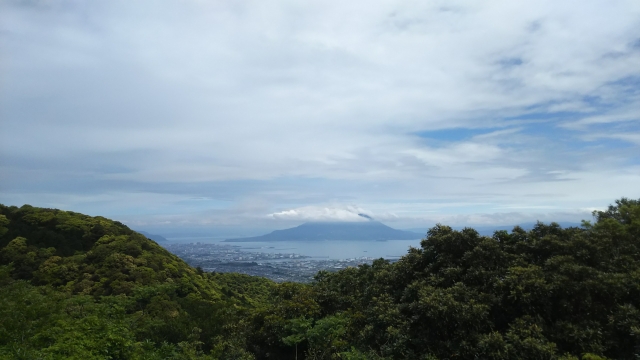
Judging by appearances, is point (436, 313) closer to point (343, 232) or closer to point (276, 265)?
point (276, 265)

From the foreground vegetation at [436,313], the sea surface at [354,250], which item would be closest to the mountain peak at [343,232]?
the sea surface at [354,250]

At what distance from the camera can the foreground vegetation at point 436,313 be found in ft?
25.2

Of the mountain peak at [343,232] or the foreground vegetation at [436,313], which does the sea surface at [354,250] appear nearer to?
the mountain peak at [343,232]

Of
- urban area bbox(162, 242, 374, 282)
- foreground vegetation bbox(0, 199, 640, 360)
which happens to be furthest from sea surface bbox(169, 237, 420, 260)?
foreground vegetation bbox(0, 199, 640, 360)

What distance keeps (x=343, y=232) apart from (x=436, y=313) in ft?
518

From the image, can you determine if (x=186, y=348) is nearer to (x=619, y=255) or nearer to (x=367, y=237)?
(x=619, y=255)

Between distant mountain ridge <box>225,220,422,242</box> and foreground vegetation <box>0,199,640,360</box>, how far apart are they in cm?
12961

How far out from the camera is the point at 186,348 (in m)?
9.99

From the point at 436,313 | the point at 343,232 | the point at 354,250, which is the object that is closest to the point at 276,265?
the point at 354,250

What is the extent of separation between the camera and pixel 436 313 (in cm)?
821

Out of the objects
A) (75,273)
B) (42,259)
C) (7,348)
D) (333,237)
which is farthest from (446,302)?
(333,237)

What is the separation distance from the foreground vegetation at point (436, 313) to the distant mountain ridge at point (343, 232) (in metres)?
130

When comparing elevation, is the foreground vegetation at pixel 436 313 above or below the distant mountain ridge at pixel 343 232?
above

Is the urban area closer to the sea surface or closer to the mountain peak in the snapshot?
the sea surface
